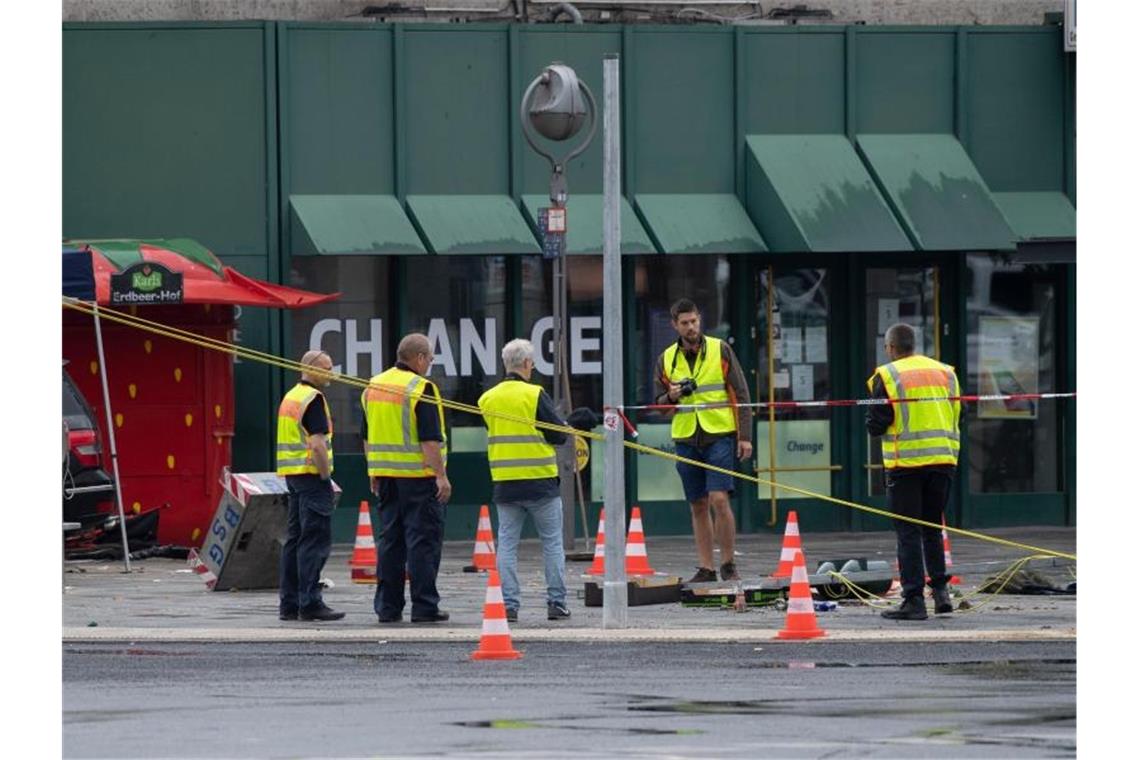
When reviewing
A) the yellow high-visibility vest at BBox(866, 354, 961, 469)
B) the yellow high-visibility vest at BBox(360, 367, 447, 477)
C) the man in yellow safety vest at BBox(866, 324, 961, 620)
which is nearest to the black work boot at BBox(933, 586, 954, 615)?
the man in yellow safety vest at BBox(866, 324, 961, 620)

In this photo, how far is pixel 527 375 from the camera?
53.1 ft

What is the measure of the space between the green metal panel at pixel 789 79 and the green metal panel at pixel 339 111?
139 inches

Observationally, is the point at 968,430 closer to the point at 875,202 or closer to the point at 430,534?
the point at 875,202

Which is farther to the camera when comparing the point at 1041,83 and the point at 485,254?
the point at 1041,83

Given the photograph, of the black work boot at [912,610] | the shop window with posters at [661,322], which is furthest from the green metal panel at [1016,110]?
the black work boot at [912,610]

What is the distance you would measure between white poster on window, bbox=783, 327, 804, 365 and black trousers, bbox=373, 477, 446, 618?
935 cm

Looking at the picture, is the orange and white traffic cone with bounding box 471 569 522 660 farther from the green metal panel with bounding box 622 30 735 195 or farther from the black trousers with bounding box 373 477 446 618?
the green metal panel with bounding box 622 30 735 195

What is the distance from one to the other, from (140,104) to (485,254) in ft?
11.3

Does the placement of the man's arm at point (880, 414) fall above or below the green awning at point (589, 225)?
below

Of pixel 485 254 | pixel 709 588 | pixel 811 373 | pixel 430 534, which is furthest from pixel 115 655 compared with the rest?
pixel 811 373

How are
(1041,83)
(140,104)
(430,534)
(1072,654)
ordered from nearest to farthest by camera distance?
(1072,654)
(430,534)
(140,104)
(1041,83)

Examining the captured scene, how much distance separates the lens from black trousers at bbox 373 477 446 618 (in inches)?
633

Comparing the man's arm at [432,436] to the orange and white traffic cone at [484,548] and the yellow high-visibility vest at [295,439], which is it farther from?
the orange and white traffic cone at [484,548]

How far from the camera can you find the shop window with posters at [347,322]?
944 inches
